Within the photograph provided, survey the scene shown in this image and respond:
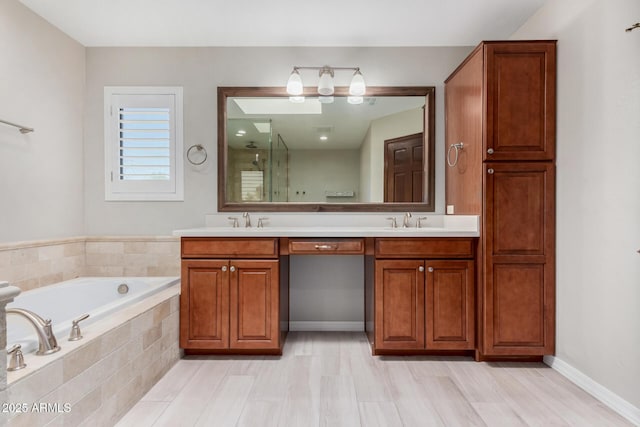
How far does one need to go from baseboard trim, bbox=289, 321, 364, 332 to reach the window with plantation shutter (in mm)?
1454

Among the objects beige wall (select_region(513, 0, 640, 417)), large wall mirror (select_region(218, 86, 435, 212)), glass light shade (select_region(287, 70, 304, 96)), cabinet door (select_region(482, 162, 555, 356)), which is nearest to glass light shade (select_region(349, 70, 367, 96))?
large wall mirror (select_region(218, 86, 435, 212))

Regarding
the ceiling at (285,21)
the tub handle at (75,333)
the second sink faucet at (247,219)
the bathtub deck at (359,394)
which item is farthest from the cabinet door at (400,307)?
the ceiling at (285,21)

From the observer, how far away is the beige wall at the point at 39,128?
6.98 ft

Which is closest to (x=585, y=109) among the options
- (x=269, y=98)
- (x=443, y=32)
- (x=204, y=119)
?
(x=443, y=32)

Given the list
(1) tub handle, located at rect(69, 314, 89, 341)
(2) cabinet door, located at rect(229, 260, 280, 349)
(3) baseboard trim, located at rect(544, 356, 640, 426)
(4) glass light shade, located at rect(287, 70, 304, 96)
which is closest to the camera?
(1) tub handle, located at rect(69, 314, 89, 341)

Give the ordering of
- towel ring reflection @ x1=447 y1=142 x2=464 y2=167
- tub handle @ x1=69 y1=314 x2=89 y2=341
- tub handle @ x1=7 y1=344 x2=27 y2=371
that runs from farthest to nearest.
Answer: towel ring reflection @ x1=447 y1=142 x2=464 y2=167, tub handle @ x1=69 y1=314 x2=89 y2=341, tub handle @ x1=7 y1=344 x2=27 y2=371

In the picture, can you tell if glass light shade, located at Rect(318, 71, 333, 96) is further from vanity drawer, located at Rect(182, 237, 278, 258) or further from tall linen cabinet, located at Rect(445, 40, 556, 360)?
vanity drawer, located at Rect(182, 237, 278, 258)

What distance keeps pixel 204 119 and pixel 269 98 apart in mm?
572

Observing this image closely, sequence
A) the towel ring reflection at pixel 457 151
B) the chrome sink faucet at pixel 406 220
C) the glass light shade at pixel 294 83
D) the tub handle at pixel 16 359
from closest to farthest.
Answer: the tub handle at pixel 16 359, the towel ring reflection at pixel 457 151, the glass light shade at pixel 294 83, the chrome sink faucet at pixel 406 220

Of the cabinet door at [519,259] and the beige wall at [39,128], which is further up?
the beige wall at [39,128]

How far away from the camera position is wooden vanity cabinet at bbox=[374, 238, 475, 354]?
A: 2203 millimetres

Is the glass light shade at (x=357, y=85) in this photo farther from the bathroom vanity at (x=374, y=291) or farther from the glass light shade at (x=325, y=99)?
the bathroom vanity at (x=374, y=291)

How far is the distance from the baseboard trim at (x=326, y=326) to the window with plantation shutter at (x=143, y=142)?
145 centimetres

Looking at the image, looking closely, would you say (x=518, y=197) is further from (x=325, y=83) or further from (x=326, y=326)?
(x=326, y=326)
